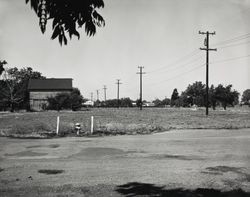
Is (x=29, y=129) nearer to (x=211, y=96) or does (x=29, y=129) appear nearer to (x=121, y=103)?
(x=211, y=96)

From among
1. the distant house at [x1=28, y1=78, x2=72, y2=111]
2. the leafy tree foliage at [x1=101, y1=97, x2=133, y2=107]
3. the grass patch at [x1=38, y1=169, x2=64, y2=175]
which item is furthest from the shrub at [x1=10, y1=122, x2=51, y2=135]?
the leafy tree foliage at [x1=101, y1=97, x2=133, y2=107]

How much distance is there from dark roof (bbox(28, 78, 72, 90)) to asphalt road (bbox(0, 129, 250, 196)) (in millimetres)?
89349

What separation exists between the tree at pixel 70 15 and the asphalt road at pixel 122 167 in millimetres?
3677

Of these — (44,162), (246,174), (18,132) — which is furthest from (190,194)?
(18,132)

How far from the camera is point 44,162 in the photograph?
1077 cm

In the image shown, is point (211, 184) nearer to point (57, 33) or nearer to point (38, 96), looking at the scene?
point (57, 33)

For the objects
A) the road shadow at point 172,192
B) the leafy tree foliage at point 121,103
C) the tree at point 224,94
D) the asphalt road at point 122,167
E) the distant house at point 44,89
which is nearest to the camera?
the road shadow at point 172,192

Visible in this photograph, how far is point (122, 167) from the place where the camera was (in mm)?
9883

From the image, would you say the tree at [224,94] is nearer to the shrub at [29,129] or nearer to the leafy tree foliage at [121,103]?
the leafy tree foliage at [121,103]

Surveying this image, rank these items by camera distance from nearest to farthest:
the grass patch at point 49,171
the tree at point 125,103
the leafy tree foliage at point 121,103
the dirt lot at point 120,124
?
the grass patch at point 49,171 → the dirt lot at point 120,124 → the tree at point 125,103 → the leafy tree foliage at point 121,103

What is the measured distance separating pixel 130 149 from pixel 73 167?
3760mm

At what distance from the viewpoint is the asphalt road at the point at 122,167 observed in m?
7.61

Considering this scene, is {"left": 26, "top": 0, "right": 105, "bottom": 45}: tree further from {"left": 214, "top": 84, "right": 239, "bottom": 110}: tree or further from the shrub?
{"left": 214, "top": 84, "right": 239, "bottom": 110}: tree

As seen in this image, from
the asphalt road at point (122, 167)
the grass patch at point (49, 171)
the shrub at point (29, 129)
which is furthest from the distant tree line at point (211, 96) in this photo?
the grass patch at point (49, 171)
